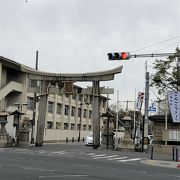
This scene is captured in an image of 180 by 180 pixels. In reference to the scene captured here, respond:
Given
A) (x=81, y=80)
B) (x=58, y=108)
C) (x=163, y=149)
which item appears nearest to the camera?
(x=163, y=149)

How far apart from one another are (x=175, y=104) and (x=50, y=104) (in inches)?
1471

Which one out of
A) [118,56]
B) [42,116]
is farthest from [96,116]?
[118,56]

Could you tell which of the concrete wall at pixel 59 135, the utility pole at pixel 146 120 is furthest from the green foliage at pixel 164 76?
the concrete wall at pixel 59 135

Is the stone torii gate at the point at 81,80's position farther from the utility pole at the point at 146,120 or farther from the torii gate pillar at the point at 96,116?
the utility pole at the point at 146,120

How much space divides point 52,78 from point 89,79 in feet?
13.1

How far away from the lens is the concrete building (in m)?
50.1

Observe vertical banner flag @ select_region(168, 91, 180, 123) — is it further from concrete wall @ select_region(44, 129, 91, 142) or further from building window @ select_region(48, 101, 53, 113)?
building window @ select_region(48, 101, 53, 113)

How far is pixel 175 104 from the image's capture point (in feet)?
108

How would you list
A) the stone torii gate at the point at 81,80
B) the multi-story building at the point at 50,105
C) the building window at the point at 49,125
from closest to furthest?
the stone torii gate at the point at 81,80 < the multi-story building at the point at 50,105 < the building window at the point at 49,125

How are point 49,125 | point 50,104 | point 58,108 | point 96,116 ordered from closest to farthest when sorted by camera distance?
point 96,116
point 49,125
point 50,104
point 58,108

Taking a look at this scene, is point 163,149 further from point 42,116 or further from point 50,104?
point 50,104

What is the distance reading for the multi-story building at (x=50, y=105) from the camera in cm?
5218

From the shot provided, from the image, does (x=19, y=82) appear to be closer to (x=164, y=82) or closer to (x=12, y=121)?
(x=12, y=121)

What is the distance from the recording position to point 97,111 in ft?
123
